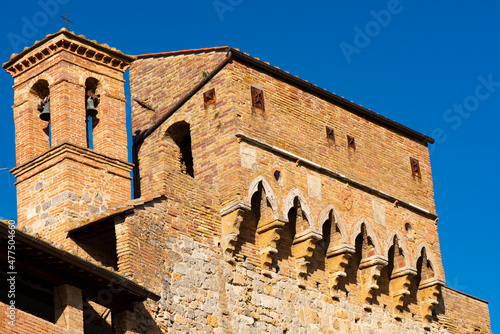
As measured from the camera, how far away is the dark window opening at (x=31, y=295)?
17.7 meters

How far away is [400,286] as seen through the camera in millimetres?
25297

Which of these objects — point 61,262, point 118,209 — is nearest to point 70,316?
point 61,262

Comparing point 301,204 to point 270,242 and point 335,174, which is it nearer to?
point 270,242

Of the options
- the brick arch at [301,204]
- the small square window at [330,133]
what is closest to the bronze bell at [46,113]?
the brick arch at [301,204]

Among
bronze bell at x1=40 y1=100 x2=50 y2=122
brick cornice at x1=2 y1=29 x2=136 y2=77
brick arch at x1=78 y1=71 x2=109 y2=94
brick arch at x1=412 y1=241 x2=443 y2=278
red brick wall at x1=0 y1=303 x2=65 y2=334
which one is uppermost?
brick cornice at x1=2 y1=29 x2=136 y2=77

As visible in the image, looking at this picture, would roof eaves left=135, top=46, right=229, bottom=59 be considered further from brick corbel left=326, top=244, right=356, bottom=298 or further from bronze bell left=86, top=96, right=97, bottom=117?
brick corbel left=326, top=244, right=356, bottom=298

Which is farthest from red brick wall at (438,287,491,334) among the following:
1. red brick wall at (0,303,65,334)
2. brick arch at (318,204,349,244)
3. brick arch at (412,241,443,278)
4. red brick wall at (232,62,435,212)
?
red brick wall at (0,303,65,334)

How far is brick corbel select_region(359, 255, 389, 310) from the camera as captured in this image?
24.5 m

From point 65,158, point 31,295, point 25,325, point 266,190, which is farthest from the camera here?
point 266,190

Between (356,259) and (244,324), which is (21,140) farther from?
(356,259)

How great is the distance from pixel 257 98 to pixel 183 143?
223cm

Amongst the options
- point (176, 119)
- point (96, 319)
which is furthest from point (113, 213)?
point (176, 119)

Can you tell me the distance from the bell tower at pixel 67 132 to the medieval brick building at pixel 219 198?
A: 33 millimetres

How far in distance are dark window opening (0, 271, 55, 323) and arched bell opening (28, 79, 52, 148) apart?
4.85 metres
